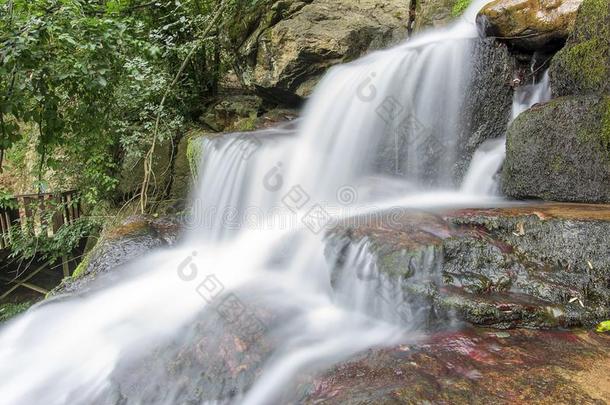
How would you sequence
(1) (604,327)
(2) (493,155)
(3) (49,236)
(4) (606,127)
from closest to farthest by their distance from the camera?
1. (1) (604,327)
2. (4) (606,127)
3. (2) (493,155)
4. (3) (49,236)

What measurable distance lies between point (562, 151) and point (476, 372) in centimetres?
245

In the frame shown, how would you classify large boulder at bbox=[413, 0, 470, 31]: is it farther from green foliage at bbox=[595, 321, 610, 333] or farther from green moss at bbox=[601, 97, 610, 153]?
green foliage at bbox=[595, 321, 610, 333]

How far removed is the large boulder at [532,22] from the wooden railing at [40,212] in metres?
7.16

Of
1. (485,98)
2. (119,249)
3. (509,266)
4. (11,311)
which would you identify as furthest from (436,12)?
(11,311)

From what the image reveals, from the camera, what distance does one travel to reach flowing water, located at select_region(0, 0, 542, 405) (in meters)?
2.82

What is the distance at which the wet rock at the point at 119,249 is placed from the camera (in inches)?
172

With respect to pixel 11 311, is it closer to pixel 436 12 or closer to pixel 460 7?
pixel 436 12

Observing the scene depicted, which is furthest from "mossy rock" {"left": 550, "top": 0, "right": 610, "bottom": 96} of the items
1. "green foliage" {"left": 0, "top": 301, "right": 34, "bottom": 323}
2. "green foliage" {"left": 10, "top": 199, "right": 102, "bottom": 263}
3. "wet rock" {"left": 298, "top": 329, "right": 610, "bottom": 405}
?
"green foliage" {"left": 0, "top": 301, "right": 34, "bottom": 323}

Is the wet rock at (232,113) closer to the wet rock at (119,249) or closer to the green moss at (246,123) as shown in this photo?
the green moss at (246,123)

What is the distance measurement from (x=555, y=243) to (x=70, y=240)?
748cm

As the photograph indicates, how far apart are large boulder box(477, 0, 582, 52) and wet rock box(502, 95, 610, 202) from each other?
1299 mm

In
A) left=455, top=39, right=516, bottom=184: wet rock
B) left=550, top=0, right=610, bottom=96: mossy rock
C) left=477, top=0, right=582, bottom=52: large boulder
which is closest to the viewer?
left=550, top=0, right=610, bottom=96: mossy rock

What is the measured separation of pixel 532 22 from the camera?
462 centimetres

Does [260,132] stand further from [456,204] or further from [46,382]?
[46,382]
